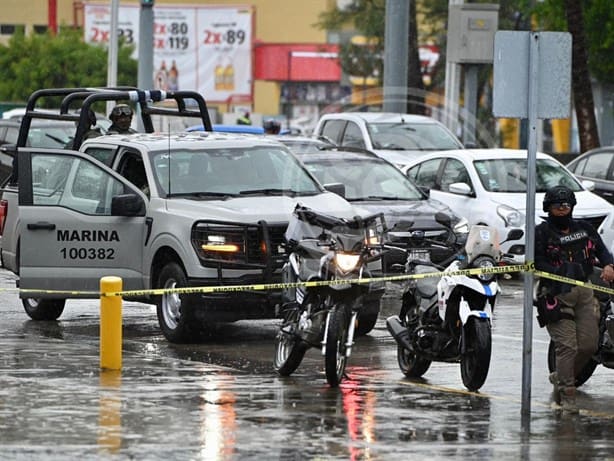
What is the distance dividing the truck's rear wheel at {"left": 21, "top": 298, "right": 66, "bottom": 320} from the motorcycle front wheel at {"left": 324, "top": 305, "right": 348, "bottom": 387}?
490cm

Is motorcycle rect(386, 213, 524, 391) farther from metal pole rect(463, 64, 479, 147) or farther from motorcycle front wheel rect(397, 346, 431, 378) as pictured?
metal pole rect(463, 64, 479, 147)

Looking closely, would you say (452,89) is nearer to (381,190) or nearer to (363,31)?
(381,190)

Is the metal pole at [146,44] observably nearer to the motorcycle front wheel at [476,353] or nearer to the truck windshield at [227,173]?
the truck windshield at [227,173]

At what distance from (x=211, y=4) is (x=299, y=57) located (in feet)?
18.5

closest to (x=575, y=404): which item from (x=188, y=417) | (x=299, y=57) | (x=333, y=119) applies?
(x=188, y=417)

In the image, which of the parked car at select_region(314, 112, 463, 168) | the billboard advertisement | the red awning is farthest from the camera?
the red awning

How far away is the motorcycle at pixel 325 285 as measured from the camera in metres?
11.9

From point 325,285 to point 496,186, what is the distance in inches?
406

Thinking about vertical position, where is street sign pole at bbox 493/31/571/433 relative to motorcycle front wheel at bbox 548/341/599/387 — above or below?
above

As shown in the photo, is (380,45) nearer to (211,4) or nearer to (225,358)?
(211,4)

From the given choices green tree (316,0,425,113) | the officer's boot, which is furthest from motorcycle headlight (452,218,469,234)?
green tree (316,0,425,113)

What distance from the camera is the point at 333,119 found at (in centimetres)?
2942

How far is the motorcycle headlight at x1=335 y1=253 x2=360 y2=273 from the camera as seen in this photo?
11969 mm

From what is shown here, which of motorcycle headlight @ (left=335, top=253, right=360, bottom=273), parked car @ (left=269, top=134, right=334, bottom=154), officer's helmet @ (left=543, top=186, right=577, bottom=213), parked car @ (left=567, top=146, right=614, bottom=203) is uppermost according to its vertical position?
officer's helmet @ (left=543, top=186, right=577, bottom=213)
